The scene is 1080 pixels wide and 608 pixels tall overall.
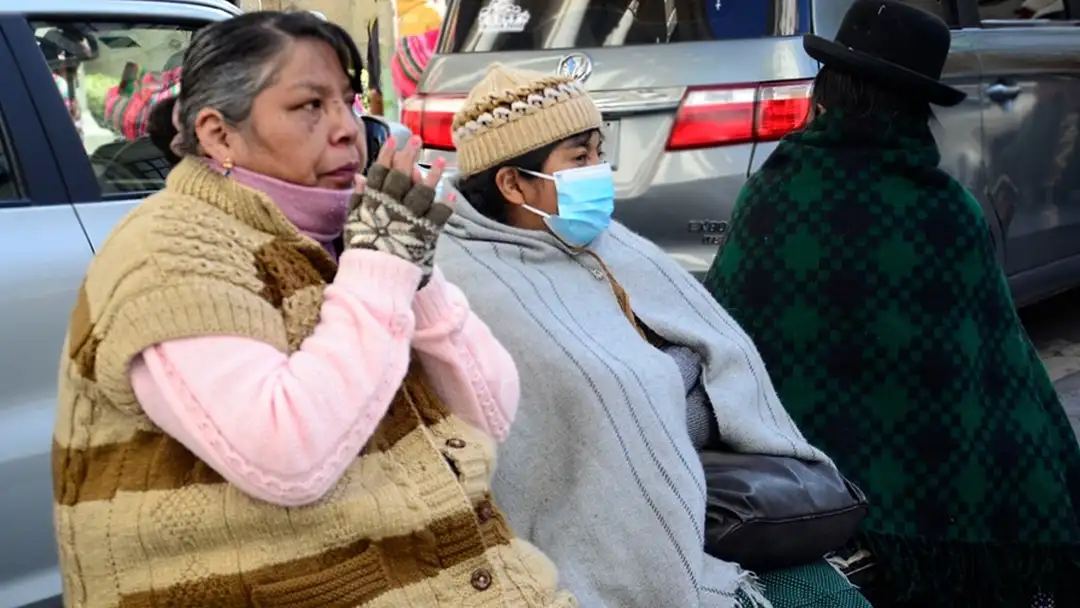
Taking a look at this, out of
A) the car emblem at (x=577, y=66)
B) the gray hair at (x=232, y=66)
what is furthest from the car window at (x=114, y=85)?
the car emblem at (x=577, y=66)

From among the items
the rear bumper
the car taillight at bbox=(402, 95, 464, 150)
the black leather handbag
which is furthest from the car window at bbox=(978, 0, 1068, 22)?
the black leather handbag

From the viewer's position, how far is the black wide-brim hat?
281 centimetres

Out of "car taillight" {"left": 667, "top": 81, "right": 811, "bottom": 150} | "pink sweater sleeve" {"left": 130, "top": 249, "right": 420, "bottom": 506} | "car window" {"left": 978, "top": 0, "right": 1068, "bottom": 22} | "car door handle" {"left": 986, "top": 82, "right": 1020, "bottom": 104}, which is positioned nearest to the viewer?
"pink sweater sleeve" {"left": 130, "top": 249, "right": 420, "bottom": 506}

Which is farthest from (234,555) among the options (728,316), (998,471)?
(998,471)

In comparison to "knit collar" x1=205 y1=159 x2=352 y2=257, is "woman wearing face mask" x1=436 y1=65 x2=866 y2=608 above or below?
below

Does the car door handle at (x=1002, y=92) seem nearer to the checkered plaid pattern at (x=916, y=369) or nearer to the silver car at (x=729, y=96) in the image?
the silver car at (x=729, y=96)

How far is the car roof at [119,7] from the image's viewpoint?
316 centimetres

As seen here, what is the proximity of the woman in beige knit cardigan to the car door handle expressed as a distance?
4.46 m

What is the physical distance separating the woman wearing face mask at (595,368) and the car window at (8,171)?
3.57 ft

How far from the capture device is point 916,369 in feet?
9.16

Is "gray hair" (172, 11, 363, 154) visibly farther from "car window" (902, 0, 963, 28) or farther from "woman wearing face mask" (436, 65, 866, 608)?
"car window" (902, 0, 963, 28)

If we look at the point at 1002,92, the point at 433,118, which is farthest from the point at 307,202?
the point at 1002,92

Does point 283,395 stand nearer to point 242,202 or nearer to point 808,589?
point 242,202

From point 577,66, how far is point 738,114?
2.21 feet
